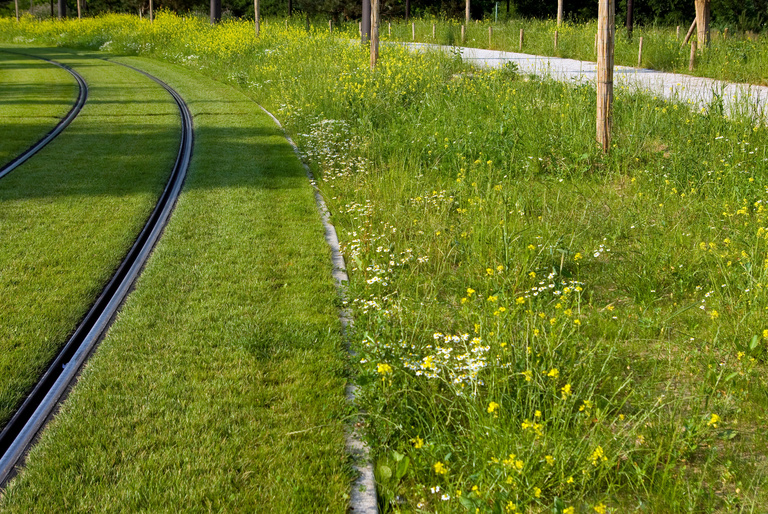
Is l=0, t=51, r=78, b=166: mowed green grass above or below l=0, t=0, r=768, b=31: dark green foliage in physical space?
below

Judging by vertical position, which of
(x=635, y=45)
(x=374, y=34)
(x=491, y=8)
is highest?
(x=491, y=8)

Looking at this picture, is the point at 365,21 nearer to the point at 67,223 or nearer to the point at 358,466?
the point at 67,223

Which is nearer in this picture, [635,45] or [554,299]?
[554,299]

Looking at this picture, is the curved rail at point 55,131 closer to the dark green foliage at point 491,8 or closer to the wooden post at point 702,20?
the wooden post at point 702,20

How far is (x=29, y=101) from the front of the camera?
57.7 ft

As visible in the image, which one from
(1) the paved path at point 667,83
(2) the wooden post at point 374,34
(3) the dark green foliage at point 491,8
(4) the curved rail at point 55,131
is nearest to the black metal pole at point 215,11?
(3) the dark green foliage at point 491,8

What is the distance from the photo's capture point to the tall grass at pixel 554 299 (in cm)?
343

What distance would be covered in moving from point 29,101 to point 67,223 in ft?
39.6

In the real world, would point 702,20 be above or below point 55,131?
above

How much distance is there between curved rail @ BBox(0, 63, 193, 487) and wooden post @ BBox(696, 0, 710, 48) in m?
15.4

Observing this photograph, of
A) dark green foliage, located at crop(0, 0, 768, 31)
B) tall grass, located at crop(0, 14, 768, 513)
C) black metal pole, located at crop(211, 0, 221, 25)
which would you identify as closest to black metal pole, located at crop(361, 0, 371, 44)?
tall grass, located at crop(0, 14, 768, 513)

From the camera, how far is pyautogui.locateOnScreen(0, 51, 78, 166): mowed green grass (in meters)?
12.8

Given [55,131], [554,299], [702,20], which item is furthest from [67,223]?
[702,20]

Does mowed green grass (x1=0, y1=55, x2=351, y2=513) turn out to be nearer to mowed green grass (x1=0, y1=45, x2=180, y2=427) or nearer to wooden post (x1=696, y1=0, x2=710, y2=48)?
mowed green grass (x1=0, y1=45, x2=180, y2=427)
